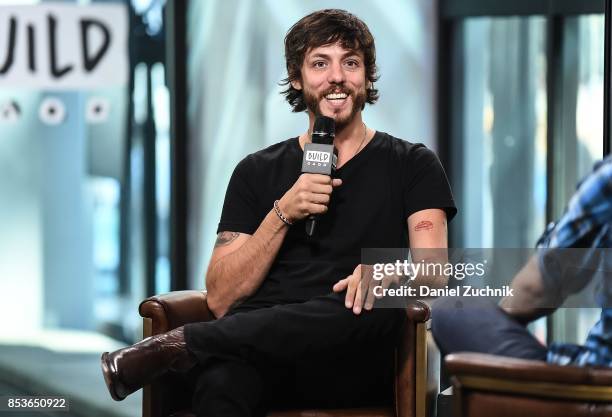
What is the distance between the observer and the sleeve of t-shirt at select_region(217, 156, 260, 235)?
288 centimetres

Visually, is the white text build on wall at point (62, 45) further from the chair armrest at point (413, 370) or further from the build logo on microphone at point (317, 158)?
the chair armrest at point (413, 370)

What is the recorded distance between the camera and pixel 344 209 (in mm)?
2771

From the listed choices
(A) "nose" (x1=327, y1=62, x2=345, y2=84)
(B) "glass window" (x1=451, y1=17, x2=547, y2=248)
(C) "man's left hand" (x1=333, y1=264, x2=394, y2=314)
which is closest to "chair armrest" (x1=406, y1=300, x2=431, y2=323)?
(C) "man's left hand" (x1=333, y1=264, x2=394, y2=314)

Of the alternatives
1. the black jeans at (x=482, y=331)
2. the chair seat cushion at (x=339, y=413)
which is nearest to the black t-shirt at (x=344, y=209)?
the chair seat cushion at (x=339, y=413)

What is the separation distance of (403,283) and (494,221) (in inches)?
104

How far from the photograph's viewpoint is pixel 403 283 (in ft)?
8.71

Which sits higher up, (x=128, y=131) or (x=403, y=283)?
(x=128, y=131)

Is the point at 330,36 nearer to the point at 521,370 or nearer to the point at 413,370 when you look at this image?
the point at 413,370

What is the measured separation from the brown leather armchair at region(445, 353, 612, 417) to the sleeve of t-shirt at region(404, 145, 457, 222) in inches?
35.3

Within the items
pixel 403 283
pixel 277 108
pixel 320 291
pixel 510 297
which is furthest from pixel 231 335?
pixel 277 108

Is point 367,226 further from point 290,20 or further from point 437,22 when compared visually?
point 437,22

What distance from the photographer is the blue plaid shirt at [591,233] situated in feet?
5.88

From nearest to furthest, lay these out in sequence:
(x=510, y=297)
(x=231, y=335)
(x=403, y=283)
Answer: (x=510, y=297) < (x=231, y=335) < (x=403, y=283)

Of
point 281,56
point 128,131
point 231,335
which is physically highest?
point 281,56
